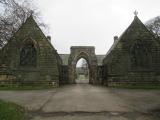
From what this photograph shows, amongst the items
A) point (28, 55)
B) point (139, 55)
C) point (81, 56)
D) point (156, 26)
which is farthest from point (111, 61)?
point (81, 56)

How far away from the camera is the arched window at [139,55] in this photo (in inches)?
1113

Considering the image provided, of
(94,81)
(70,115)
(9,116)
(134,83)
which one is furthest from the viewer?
(94,81)

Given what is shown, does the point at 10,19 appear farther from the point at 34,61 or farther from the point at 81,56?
the point at 81,56

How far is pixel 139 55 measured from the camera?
2845 centimetres

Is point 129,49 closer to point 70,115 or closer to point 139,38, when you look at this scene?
point 139,38

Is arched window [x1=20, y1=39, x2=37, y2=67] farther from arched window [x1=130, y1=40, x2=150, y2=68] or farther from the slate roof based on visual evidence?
arched window [x1=130, y1=40, x2=150, y2=68]

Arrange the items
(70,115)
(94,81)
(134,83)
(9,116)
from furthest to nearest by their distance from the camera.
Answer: (94,81), (134,83), (70,115), (9,116)

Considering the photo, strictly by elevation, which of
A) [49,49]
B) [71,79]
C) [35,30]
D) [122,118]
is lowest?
[122,118]

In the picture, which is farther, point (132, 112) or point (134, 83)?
point (134, 83)

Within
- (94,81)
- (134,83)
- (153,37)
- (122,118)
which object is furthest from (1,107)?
(94,81)

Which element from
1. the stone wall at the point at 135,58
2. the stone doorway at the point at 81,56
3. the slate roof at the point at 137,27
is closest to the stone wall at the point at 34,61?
the stone wall at the point at 135,58

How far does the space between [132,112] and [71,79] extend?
3306cm

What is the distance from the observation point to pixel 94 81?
136 feet

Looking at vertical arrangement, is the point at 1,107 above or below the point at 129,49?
below
